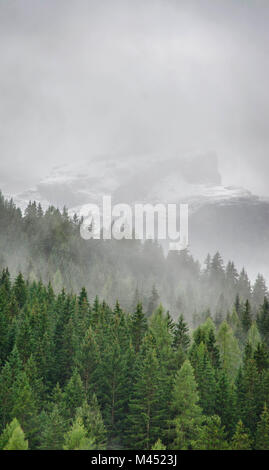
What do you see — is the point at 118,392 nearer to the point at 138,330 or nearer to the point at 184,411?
the point at 184,411

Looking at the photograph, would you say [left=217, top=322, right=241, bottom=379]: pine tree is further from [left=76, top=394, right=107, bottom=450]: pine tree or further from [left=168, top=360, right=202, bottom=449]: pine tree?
[left=76, top=394, right=107, bottom=450]: pine tree

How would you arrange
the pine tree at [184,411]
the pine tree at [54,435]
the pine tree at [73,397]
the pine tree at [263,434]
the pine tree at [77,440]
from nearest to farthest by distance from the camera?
the pine tree at [77,440] < the pine tree at [54,435] < the pine tree at [263,434] < the pine tree at [73,397] < the pine tree at [184,411]

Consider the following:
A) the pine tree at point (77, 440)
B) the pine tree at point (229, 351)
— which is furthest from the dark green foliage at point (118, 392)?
the pine tree at point (229, 351)

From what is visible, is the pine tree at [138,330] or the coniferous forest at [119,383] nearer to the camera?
the coniferous forest at [119,383]

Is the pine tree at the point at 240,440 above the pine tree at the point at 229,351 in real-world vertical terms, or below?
below

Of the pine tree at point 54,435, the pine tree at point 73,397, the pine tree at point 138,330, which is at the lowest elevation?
the pine tree at point 54,435

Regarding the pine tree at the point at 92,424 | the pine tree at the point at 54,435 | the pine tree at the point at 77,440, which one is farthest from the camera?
the pine tree at the point at 92,424

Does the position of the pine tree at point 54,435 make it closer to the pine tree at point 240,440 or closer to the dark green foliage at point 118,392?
the dark green foliage at point 118,392

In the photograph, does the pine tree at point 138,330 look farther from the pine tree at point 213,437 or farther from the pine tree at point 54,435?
the pine tree at point 54,435

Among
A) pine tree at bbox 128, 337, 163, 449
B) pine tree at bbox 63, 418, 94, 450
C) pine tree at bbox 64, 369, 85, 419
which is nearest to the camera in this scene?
pine tree at bbox 63, 418, 94, 450

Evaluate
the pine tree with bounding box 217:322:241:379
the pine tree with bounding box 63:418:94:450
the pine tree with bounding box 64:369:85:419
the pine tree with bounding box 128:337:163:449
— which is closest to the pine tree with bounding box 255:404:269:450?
the pine tree with bounding box 128:337:163:449

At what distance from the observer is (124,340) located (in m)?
61.3

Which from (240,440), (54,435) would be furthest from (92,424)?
(240,440)
